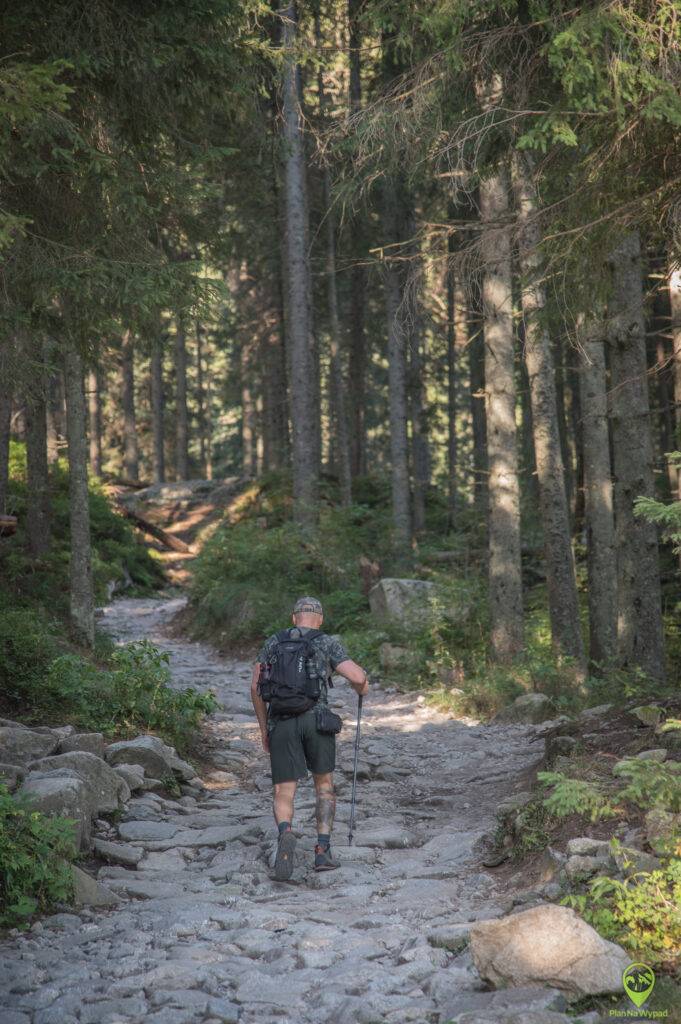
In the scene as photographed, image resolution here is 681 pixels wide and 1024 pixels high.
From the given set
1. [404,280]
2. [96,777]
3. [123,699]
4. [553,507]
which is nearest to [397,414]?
[553,507]

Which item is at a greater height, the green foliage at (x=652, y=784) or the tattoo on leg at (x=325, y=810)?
the green foliage at (x=652, y=784)

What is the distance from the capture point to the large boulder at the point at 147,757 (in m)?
9.08

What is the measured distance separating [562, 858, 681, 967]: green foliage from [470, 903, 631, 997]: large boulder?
0.77ft

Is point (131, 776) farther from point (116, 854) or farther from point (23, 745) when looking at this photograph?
point (116, 854)

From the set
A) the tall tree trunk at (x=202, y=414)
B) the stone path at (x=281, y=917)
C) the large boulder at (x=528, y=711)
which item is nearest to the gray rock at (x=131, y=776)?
the stone path at (x=281, y=917)

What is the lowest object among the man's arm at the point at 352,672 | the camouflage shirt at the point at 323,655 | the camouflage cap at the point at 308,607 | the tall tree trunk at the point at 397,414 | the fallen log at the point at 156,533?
the man's arm at the point at 352,672

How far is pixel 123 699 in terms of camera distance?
1041 cm

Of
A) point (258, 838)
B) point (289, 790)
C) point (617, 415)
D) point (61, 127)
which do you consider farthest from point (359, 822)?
point (61, 127)

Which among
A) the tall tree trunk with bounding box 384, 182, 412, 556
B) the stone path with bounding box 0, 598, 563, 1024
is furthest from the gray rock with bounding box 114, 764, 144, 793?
the tall tree trunk with bounding box 384, 182, 412, 556

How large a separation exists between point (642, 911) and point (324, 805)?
2.85 metres

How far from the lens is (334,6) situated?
845 inches

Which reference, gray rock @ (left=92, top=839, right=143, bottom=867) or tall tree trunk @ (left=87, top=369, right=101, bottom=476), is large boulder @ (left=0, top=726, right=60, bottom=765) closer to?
gray rock @ (left=92, top=839, right=143, bottom=867)

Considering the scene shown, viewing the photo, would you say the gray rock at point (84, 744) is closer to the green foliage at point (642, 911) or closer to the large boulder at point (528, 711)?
the green foliage at point (642, 911)

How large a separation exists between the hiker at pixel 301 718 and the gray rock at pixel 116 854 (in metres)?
1.17
